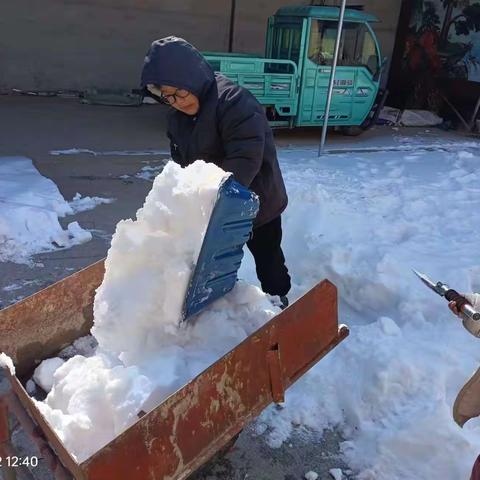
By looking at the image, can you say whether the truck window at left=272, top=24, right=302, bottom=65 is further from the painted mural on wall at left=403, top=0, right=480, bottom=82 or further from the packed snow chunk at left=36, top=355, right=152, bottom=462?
the packed snow chunk at left=36, top=355, right=152, bottom=462

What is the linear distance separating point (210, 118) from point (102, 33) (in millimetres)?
9508

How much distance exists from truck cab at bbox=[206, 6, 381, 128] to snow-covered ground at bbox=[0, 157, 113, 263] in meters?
3.04

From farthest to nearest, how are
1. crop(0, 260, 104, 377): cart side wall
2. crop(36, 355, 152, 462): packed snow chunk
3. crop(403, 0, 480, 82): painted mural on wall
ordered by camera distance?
crop(403, 0, 480, 82): painted mural on wall
crop(0, 260, 104, 377): cart side wall
crop(36, 355, 152, 462): packed snow chunk

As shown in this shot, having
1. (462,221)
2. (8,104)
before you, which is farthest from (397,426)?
(8,104)

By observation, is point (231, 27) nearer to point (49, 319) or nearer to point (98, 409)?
point (49, 319)

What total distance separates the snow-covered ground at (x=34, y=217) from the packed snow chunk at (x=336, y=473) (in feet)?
8.34

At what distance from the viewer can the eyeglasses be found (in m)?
2.13

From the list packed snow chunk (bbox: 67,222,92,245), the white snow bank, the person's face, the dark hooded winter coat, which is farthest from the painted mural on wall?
the person's face

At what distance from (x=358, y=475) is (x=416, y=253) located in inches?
77.8

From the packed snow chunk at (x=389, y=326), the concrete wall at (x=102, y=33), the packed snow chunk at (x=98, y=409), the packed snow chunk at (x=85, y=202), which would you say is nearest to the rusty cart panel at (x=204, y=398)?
the packed snow chunk at (x=98, y=409)

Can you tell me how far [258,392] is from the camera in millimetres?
1747

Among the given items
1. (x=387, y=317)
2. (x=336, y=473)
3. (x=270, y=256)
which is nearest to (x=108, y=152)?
(x=270, y=256)

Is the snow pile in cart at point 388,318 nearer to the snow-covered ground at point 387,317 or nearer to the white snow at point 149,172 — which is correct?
the snow-covered ground at point 387,317

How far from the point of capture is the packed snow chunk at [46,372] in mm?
Answer: 2062
